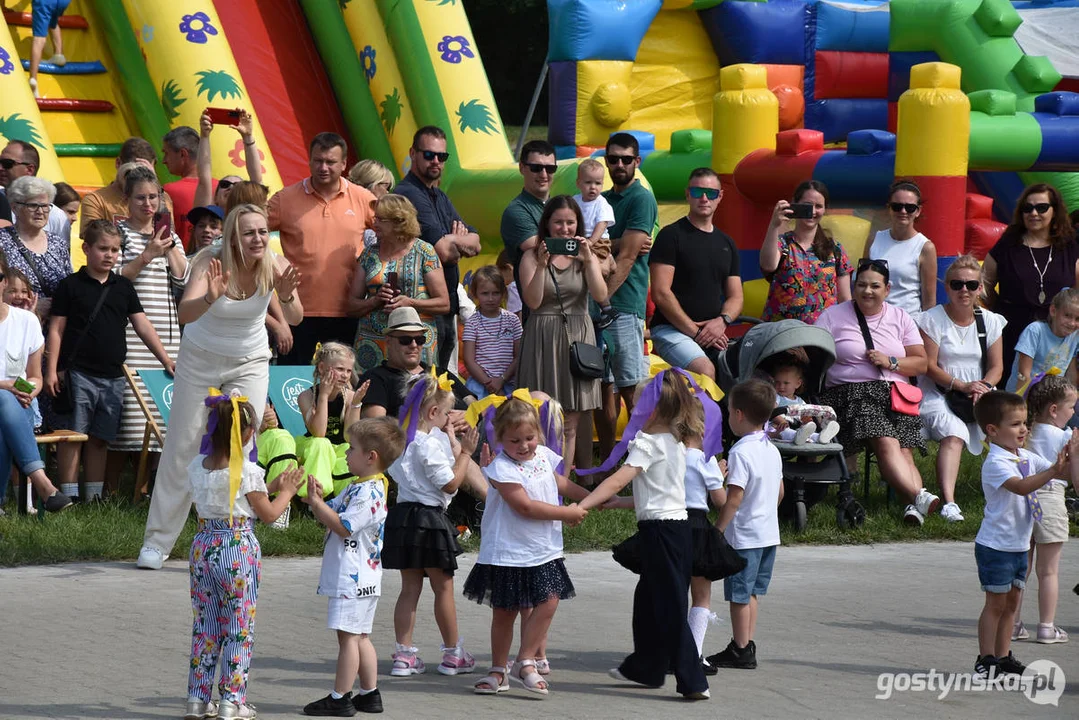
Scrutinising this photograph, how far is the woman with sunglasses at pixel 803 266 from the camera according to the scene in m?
9.53

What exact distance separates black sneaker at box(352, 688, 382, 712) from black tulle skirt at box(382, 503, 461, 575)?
62cm

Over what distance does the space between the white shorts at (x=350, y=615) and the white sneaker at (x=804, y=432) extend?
3860 mm

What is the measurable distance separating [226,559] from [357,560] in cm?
44

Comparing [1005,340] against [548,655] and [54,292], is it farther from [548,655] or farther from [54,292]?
[54,292]

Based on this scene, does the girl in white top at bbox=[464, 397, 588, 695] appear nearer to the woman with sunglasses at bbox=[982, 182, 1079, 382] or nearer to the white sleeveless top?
the white sleeveless top

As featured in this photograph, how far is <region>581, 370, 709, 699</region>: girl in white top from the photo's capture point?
5750mm

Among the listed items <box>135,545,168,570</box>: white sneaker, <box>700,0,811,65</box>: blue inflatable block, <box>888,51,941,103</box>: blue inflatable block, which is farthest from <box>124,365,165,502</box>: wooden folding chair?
<box>700,0,811,65</box>: blue inflatable block

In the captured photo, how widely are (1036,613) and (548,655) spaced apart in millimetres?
2286

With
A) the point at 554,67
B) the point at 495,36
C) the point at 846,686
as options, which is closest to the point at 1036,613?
the point at 846,686

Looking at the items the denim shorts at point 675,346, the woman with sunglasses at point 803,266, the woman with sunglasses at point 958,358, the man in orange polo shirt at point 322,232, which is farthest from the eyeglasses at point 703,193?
the man in orange polo shirt at point 322,232

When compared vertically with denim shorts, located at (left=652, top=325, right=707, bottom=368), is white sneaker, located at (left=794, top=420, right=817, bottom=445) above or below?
below

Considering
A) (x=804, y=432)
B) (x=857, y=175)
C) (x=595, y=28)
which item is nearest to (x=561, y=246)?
(x=804, y=432)

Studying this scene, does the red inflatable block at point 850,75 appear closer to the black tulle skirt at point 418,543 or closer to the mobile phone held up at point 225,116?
the mobile phone held up at point 225,116

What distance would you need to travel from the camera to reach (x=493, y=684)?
570 centimetres
